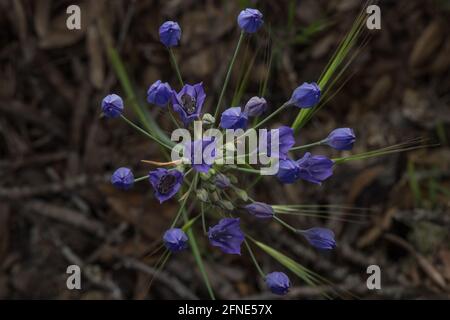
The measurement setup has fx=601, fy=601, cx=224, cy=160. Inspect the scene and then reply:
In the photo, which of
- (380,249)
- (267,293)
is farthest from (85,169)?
(380,249)

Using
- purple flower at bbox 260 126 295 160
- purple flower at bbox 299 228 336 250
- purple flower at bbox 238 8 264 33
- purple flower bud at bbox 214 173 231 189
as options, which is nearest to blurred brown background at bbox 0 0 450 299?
purple flower at bbox 299 228 336 250

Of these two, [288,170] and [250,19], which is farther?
[250,19]

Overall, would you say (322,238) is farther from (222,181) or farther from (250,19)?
(250,19)

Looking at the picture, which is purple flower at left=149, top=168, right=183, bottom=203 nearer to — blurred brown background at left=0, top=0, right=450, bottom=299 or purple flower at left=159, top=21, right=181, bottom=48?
purple flower at left=159, top=21, right=181, bottom=48

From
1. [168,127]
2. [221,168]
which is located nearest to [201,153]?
[221,168]

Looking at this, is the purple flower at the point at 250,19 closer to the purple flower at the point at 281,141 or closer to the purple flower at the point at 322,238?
the purple flower at the point at 281,141
